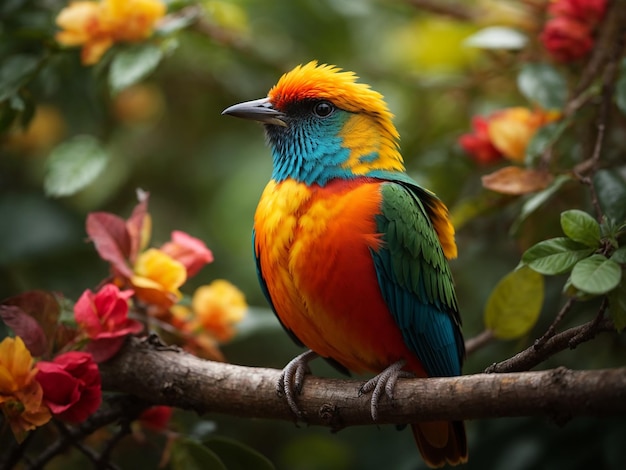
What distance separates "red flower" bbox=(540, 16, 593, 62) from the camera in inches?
133

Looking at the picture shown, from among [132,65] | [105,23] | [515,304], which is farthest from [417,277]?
[105,23]

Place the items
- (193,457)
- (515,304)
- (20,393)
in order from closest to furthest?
(20,393), (193,457), (515,304)

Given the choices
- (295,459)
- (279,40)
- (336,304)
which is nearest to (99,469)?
(336,304)

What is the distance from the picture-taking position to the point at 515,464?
3.52 m

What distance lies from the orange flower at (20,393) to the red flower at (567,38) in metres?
2.50

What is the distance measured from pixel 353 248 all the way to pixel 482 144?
1152 millimetres

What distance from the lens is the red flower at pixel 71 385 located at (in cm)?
238

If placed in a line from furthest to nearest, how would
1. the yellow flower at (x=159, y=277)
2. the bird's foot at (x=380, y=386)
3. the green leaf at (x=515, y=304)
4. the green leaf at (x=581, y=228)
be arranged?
the green leaf at (x=515, y=304) < the yellow flower at (x=159, y=277) < the bird's foot at (x=380, y=386) < the green leaf at (x=581, y=228)

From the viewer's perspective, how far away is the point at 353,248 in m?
2.63

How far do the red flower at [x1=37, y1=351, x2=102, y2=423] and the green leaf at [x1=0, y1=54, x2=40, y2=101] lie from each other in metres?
1.09

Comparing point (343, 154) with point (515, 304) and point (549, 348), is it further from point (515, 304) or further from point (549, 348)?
point (549, 348)

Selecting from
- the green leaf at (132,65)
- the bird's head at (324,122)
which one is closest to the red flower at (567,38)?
the bird's head at (324,122)

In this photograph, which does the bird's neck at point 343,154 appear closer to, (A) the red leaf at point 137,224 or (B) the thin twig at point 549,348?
(A) the red leaf at point 137,224

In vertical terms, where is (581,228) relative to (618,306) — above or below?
above
